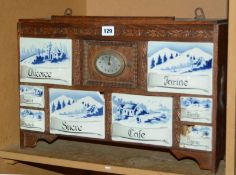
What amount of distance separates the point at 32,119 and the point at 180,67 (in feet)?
1.13

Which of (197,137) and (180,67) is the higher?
(180,67)

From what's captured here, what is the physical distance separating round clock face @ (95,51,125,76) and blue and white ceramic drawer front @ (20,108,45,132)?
0.17 metres

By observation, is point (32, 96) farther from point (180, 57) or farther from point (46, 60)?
point (180, 57)

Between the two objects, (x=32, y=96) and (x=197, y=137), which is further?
(x=32, y=96)

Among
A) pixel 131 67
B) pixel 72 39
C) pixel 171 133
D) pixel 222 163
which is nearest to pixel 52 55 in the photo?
pixel 72 39

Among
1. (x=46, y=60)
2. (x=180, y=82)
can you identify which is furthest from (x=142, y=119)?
(x=46, y=60)

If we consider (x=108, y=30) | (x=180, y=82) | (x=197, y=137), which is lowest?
(x=197, y=137)

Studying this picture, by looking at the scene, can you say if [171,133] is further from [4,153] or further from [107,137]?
[4,153]

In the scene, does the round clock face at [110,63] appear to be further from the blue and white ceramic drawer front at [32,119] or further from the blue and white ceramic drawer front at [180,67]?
the blue and white ceramic drawer front at [32,119]

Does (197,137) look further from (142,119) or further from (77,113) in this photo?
(77,113)

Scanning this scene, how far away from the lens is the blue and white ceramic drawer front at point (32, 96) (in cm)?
110

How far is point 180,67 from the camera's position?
0.98 metres

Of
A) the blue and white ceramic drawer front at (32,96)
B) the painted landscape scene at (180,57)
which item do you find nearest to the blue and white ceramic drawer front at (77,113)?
the blue and white ceramic drawer front at (32,96)

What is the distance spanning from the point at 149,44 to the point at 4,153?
39 cm
